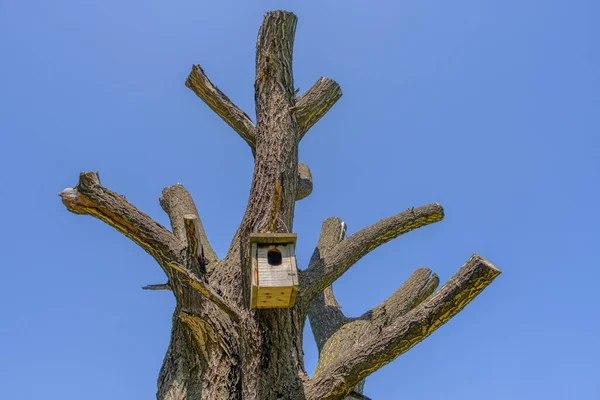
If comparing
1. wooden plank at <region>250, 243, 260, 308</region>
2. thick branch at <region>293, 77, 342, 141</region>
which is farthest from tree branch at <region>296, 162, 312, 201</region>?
wooden plank at <region>250, 243, 260, 308</region>

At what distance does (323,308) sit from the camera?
5.33 m

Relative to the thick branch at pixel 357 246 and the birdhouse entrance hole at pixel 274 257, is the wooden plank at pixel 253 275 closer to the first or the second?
the birdhouse entrance hole at pixel 274 257

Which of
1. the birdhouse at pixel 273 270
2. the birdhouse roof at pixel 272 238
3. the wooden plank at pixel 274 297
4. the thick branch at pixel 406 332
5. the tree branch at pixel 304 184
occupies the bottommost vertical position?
the thick branch at pixel 406 332

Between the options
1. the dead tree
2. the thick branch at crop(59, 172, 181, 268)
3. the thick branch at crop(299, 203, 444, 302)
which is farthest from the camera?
the thick branch at crop(299, 203, 444, 302)

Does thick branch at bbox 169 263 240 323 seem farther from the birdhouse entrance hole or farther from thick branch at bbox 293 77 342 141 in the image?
thick branch at bbox 293 77 342 141

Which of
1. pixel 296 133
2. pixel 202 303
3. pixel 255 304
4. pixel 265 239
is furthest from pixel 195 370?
pixel 296 133

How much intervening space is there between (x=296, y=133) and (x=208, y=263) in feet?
3.98

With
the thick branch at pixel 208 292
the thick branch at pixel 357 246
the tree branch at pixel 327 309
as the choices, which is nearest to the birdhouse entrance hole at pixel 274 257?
the thick branch at pixel 208 292

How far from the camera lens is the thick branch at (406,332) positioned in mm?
2783

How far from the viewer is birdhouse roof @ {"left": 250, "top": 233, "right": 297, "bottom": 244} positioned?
3.14m

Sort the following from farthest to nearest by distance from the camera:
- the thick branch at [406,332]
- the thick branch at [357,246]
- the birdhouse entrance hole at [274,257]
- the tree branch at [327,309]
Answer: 1. the tree branch at [327,309]
2. the thick branch at [357,246]
3. the birdhouse entrance hole at [274,257]
4. the thick branch at [406,332]

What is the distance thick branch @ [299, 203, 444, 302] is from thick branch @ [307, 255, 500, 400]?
0.71 m

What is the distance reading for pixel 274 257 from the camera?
3250 millimetres

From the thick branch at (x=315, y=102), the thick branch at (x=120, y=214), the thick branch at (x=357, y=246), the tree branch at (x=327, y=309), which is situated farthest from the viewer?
the tree branch at (x=327, y=309)
